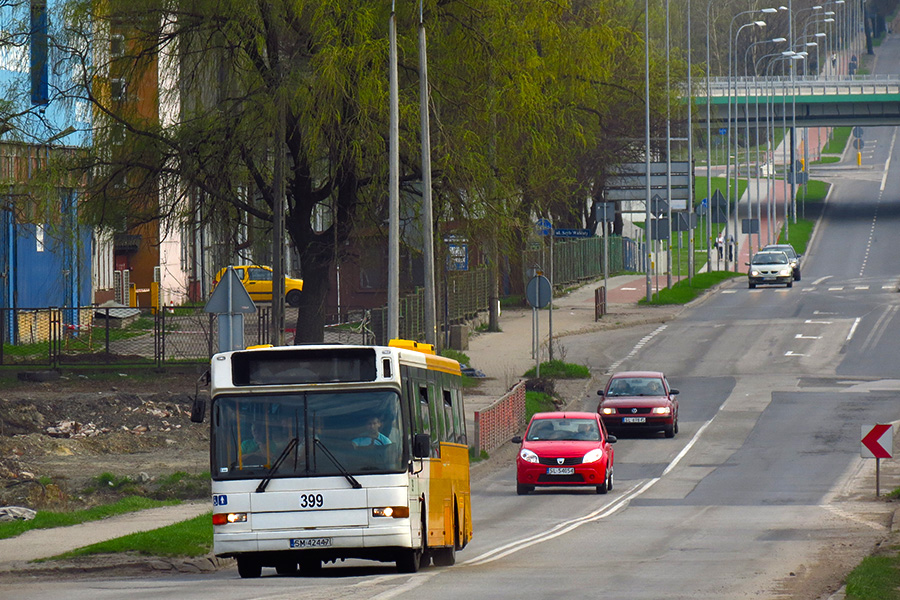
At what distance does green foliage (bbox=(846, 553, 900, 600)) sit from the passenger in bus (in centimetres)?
438

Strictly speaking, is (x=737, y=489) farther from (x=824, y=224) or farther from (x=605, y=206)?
(x=824, y=224)

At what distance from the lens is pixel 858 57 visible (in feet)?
616

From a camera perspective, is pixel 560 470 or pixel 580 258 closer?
pixel 560 470

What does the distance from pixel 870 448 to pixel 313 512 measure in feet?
48.1

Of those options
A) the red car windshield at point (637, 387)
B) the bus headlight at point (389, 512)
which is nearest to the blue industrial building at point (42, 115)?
the red car windshield at point (637, 387)

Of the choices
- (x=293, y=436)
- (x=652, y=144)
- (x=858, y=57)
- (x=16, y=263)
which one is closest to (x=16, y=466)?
(x=293, y=436)

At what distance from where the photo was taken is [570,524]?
21.6 metres

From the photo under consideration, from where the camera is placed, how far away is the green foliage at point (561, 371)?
4062cm

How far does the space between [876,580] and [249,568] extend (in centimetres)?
592

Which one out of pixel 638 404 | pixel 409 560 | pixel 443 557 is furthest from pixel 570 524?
pixel 638 404

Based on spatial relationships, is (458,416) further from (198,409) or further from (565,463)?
(565,463)

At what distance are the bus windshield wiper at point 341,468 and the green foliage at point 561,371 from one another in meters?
26.7

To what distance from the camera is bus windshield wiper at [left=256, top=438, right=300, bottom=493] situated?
13.7m

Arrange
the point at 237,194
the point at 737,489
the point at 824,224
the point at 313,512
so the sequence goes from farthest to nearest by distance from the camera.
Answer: the point at 824,224
the point at 237,194
the point at 737,489
the point at 313,512
